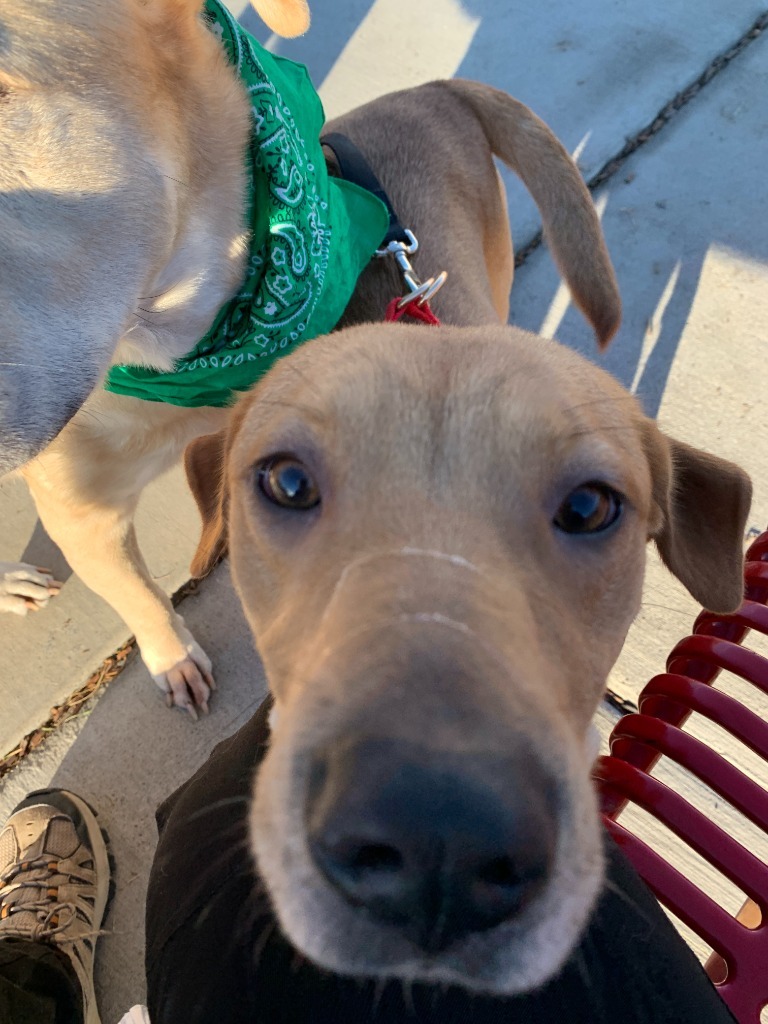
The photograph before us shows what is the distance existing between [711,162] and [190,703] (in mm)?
3996

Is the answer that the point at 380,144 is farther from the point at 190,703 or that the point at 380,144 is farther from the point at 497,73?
the point at 190,703

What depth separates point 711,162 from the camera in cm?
419

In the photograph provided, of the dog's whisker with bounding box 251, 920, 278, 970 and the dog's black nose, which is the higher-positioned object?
the dog's black nose

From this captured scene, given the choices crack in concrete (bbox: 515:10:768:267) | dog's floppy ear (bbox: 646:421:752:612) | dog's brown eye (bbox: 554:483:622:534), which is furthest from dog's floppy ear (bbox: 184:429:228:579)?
crack in concrete (bbox: 515:10:768:267)

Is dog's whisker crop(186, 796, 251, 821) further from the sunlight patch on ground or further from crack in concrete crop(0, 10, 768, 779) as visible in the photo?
the sunlight patch on ground

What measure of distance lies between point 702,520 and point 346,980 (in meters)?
1.48

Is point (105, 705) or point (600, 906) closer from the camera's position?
point (600, 906)

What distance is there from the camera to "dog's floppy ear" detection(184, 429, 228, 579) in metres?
2.18

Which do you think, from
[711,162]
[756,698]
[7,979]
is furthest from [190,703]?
[711,162]

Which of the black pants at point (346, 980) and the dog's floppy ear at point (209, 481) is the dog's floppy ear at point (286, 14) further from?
the black pants at point (346, 980)

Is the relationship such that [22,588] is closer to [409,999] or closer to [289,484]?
[289,484]

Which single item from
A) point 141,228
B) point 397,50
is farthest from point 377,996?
point 397,50

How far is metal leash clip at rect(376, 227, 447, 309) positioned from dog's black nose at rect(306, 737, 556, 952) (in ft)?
5.55

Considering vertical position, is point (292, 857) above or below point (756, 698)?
above
